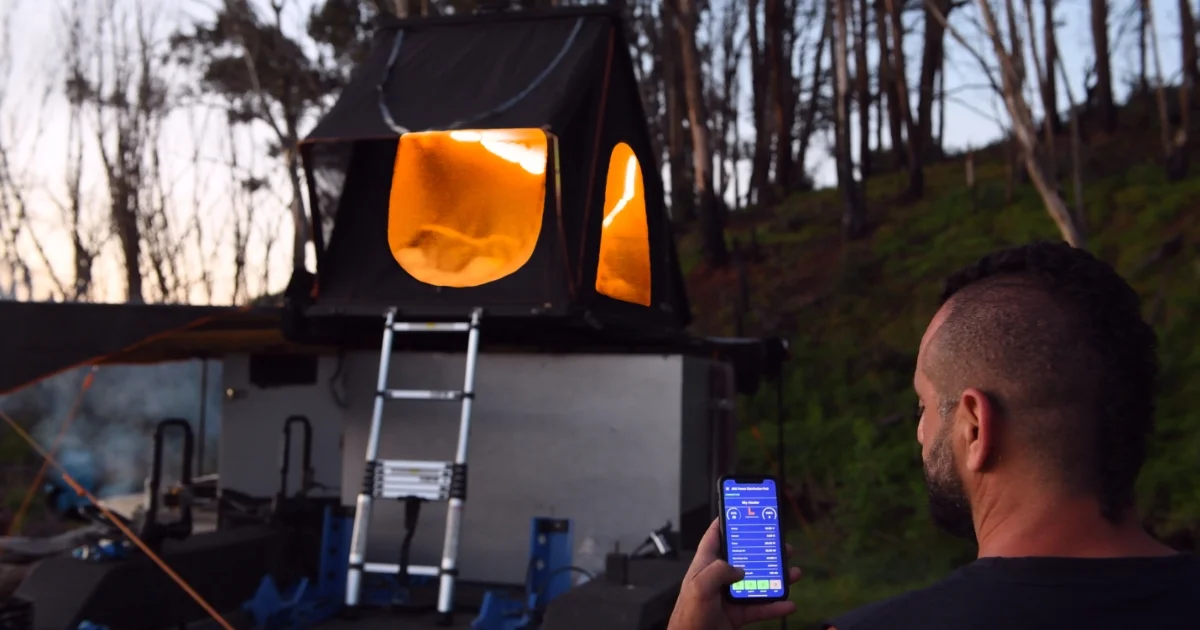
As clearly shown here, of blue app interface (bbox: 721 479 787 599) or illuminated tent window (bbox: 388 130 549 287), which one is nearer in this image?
blue app interface (bbox: 721 479 787 599)

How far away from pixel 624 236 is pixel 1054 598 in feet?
22.9

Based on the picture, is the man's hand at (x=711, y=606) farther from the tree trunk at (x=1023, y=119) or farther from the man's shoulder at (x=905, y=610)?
the tree trunk at (x=1023, y=119)

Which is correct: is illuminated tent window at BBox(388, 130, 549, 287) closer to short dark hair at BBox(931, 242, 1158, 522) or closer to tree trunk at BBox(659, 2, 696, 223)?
short dark hair at BBox(931, 242, 1158, 522)

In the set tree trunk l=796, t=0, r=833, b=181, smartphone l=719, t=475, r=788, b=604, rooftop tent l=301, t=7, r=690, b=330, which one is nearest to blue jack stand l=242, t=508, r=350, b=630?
rooftop tent l=301, t=7, r=690, b=330

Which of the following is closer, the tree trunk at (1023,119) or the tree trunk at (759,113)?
the tree trunk at (1023,119)

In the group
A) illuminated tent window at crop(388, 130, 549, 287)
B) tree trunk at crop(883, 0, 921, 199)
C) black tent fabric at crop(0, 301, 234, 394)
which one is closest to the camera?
black tent fabric at crop(0, 301, 234, 394)

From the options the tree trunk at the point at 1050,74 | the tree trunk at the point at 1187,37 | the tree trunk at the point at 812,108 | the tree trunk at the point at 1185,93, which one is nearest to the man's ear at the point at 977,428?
the tree trunk at the point at 1050,74

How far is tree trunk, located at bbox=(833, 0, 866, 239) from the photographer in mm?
18281

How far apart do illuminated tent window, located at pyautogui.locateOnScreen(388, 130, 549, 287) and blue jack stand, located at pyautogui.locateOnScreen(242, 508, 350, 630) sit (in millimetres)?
1847

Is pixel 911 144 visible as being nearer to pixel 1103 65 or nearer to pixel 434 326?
pixel 1103 65

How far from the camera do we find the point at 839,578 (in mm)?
9898

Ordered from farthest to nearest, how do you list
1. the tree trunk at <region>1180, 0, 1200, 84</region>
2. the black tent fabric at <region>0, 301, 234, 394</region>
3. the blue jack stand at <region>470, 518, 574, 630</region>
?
the tree trunk at <region>1180, 0, 1200, 84</region> < the blue jack stand at <region>470, 518, 574, 630</region> < the black tent fabric at <region>0, 301, 234, 394</region>

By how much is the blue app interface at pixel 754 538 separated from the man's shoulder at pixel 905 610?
41 cm

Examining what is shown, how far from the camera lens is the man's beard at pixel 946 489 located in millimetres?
1557
